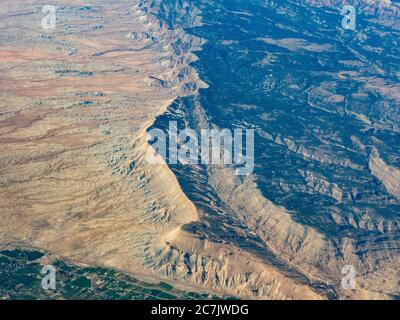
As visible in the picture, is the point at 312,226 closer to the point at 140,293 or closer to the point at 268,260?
the point at 268,260

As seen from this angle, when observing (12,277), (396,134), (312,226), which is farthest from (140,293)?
(396,134)

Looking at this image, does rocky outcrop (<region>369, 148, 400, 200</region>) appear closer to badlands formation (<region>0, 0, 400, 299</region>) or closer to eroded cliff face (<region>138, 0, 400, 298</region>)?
badlands formation (<region>0, 0, 400, 299</region>)

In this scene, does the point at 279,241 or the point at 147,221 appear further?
the point at 147,221
